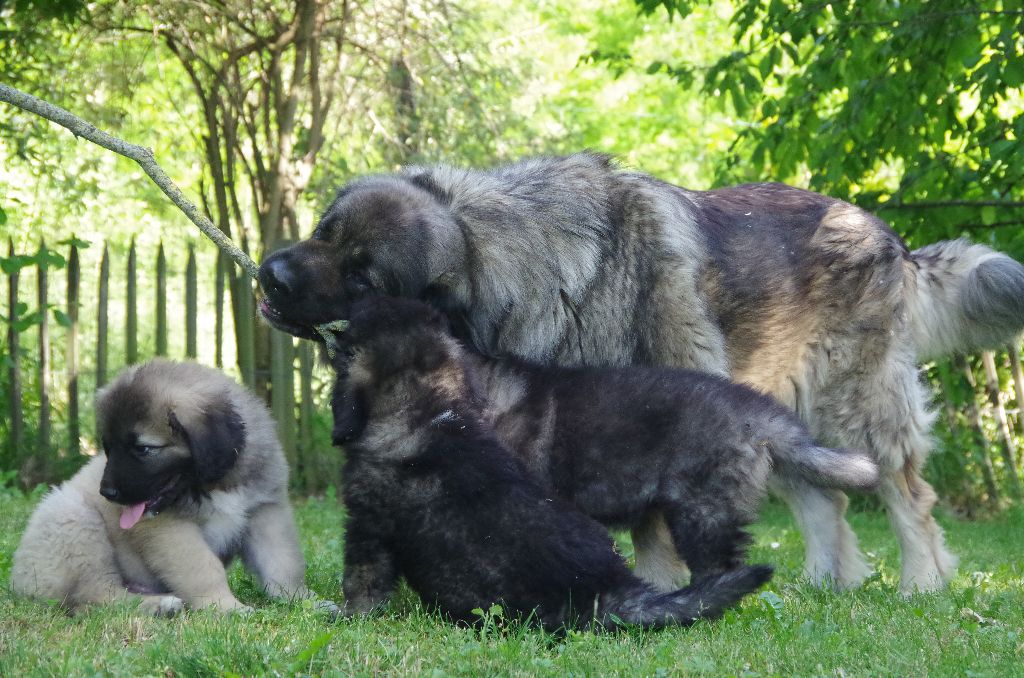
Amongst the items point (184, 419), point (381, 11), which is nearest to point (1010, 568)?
point (184, 419)

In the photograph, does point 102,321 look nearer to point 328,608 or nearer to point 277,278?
point 277,278

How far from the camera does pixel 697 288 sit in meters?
5.28

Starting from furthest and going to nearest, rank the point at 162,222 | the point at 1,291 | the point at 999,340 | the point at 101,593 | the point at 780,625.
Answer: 1. the point at 162,222
2. the point at 1,291
3. the point at 999,340
4. the point at 101,593
5. the point at 780,625

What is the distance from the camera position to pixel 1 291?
9.69 meters

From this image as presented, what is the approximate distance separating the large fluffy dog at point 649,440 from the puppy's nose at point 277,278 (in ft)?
1.62

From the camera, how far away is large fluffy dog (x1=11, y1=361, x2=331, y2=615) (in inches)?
175

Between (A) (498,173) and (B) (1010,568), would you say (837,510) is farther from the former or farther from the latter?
(A) (498,173)

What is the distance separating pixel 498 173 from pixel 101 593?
2.67 meters

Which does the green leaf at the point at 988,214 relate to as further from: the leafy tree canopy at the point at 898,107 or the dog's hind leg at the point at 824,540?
the dog's hind leg at the point at 824,540

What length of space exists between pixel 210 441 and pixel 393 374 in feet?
2.82

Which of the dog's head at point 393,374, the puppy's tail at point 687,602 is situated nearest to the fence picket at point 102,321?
the dog's head at point 393,374

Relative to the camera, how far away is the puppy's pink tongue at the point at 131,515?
174 inches

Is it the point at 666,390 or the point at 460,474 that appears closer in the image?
the point at 460,474

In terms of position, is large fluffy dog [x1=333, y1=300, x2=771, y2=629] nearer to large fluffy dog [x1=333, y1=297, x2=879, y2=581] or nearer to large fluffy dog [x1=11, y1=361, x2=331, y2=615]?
large fluffy dog [x1=333, y1=297, x2=879, y2=581]
